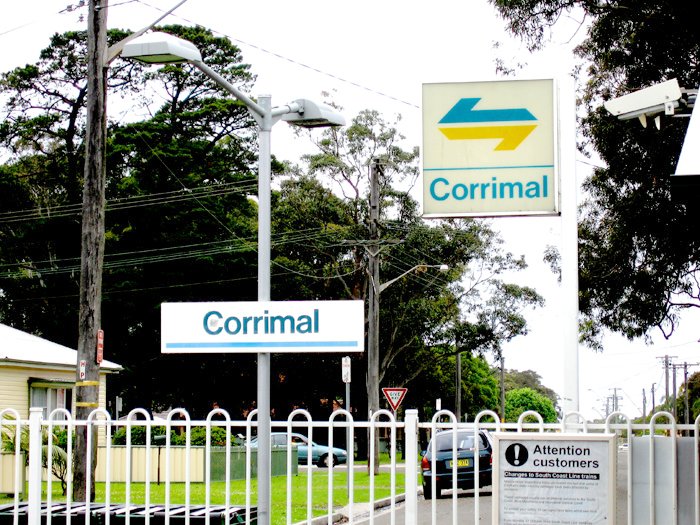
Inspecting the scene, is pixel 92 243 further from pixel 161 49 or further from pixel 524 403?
pixel 524 403

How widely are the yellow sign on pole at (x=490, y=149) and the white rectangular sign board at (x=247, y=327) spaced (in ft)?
4.05

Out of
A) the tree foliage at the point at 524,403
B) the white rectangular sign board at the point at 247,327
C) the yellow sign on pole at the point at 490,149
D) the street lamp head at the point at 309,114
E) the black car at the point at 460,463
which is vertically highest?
the street lamp head at the point at 309,114

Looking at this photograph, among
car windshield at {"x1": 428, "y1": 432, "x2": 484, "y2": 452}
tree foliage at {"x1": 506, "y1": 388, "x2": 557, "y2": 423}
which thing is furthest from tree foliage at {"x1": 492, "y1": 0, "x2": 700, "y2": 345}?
tree foliage at {"x1": 506, "y1": 388, "x2": 557, "y2": 423}

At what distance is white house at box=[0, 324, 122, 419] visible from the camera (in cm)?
2949

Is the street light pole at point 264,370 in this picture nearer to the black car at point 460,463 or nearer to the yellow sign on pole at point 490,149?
the yellow sign on pole at point 490,149

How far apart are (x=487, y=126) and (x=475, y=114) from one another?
0.16 m

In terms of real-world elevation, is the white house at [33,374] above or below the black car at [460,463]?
above

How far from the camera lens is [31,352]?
102 ft

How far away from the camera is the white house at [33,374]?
96.8 ft

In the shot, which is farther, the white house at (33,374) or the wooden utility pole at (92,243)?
the white house at (33,374)

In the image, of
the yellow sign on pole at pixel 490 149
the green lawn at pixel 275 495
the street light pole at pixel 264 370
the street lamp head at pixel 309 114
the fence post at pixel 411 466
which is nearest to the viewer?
the yellow sign on pole at pixel 490 149

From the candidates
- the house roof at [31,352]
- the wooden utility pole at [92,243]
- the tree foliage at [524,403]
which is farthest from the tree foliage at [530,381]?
the wooden utility pole at [92,243]

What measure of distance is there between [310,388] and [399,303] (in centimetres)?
935

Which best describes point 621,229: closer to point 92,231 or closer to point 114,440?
point 92,231
